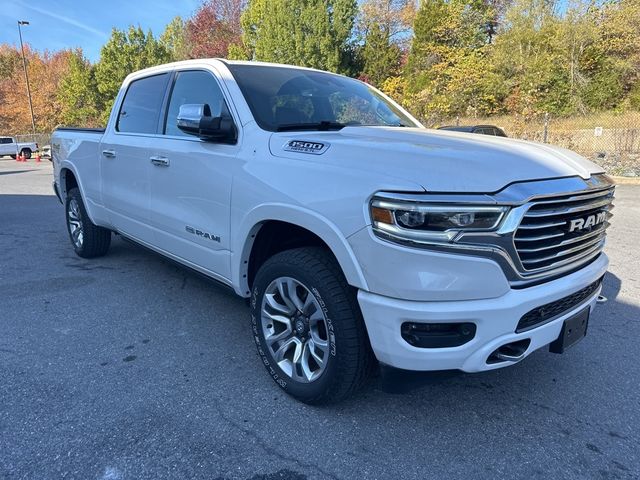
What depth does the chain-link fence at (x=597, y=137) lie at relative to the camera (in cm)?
1548

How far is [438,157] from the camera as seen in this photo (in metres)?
2.14

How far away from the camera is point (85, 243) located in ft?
17.5

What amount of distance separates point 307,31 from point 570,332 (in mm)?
31170

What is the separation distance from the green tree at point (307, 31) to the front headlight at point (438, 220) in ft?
98.2

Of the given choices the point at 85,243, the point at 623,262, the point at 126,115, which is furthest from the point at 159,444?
the point at 623,262

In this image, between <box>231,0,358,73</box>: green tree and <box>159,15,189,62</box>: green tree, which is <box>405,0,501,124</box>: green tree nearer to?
<box>231,0,358,73</box>: green tree

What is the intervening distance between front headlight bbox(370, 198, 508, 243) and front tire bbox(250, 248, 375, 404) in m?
0.50

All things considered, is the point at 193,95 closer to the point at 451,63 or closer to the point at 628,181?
the point at 628,181

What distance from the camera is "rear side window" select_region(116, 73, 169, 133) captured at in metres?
3.89

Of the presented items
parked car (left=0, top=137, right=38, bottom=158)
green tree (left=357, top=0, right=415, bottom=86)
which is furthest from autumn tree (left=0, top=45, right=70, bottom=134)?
green tree (left=357, top=0, right=415, bottom=86)

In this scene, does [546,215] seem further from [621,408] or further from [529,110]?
[529,110]

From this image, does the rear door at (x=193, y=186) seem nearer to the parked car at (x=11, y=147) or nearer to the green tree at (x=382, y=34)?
the green tree at (x=382, y=34)

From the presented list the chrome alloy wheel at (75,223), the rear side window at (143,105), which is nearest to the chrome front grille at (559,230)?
the rear side window at (143,105)

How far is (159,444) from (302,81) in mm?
2604
